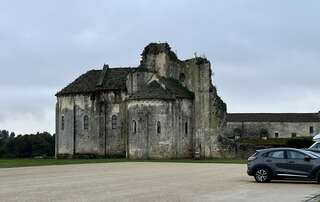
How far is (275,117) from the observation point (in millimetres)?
133000

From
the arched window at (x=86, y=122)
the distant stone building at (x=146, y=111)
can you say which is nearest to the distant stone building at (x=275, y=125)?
the distant stone building at (x=146, y=111)

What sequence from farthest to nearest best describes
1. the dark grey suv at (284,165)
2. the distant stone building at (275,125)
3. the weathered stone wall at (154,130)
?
the distant stone building at (275,125), the weathered stone wall at (154,130), the dark grey suv at (284,165)

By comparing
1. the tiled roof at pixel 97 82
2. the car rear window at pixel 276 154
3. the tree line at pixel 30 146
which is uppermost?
the tiled roof at pixel 97 82

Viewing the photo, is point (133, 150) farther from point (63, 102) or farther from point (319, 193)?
point (319, 193)

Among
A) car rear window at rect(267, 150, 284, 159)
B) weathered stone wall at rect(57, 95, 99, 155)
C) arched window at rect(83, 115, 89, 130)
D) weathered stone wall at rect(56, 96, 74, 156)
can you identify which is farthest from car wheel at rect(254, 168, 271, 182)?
weathered stone wall at rect(56, 96, 74, 156)

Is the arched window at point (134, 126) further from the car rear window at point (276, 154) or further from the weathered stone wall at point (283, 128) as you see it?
the weathered stone wall at point (283, 128)

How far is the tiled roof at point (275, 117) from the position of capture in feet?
432

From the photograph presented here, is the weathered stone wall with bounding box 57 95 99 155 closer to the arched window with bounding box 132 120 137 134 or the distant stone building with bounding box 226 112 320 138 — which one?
the arched window with bounding box 132 120 137 134

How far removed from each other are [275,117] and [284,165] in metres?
104

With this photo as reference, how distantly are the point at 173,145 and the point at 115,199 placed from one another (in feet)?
183

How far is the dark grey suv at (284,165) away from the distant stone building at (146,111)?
43.7 meters

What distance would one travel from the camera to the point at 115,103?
82.2 meters

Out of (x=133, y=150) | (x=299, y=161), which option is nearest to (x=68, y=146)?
(x=133, y=150)

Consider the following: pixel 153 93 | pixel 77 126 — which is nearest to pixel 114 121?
pixel 77 126
